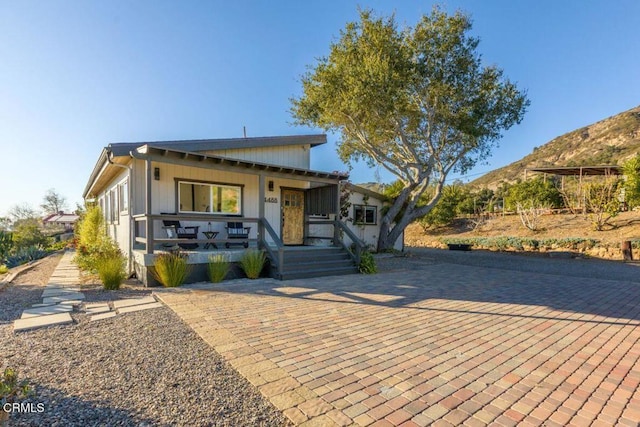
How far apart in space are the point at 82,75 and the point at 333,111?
839cm

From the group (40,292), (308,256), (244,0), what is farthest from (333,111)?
(40,292)

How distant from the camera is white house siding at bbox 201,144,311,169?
10.1 meters

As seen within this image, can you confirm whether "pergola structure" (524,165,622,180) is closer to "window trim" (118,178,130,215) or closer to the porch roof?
the porch roof

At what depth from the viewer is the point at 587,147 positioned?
43.5m

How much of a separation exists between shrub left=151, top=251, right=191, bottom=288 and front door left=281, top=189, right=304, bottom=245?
4.65 m

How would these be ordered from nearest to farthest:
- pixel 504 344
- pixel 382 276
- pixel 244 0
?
pixel 504 344, pixel 382 276, pixel 244 0

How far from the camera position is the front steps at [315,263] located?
796 cm

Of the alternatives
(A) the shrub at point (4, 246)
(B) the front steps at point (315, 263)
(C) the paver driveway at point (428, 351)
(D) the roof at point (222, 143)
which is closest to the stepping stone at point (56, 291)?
(C) the paver driveway at point (428, 351)

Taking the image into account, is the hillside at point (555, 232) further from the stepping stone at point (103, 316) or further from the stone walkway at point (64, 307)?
the stepping stone at point (103, 316)

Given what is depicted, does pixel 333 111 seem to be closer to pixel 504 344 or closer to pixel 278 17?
pixel 278 17

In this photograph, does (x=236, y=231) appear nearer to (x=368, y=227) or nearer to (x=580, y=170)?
(x=368, y=227)

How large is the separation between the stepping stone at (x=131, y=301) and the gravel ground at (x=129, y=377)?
0.78 m

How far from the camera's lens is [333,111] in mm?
12508

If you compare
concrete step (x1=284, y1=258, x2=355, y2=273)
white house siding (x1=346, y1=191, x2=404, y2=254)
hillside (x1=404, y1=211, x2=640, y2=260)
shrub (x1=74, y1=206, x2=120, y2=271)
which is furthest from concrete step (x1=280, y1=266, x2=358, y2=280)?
hillside (x1=404, y1=211, x2=640, y2=260)
